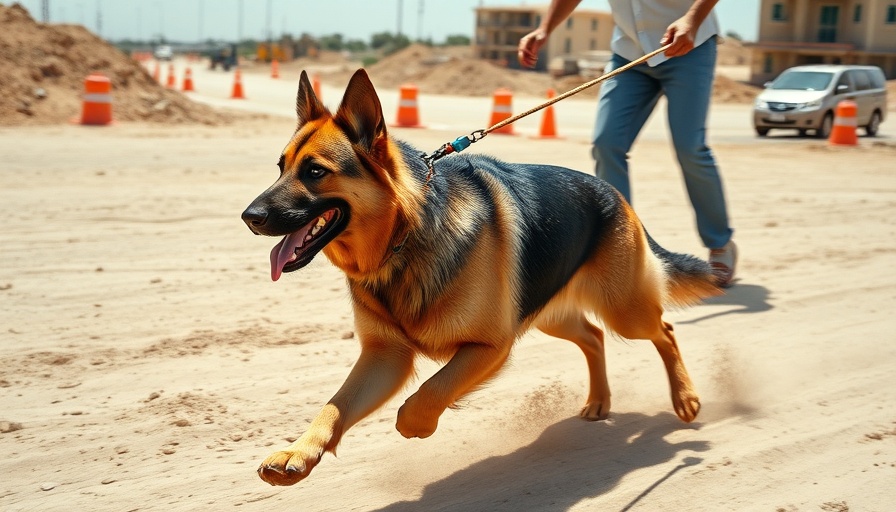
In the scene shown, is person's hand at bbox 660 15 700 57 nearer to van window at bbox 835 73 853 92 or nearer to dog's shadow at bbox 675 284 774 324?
dog's shadow at bbox 675 284 774 324

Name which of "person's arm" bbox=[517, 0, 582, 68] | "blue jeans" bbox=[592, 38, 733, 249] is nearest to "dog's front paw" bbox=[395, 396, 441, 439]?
"blue jeans" bbox=[592, 38, 733, 249]

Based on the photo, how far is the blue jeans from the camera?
5902 millimetres

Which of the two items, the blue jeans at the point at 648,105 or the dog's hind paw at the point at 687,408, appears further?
the blue jeans at the point at 648,105

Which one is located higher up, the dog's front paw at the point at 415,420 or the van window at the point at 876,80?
the van window at the point at 876,80

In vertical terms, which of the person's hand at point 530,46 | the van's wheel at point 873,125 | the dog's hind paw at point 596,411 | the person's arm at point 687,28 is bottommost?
the dog's hind paw at point 596,411

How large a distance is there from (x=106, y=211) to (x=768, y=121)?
650 inches

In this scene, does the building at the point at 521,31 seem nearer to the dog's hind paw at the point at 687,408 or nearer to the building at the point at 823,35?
the building at the point at 823,35

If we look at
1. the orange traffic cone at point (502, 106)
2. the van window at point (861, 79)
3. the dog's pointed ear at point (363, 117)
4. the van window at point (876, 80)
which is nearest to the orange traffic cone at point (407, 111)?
the orange traffic cone at point (502, 106)

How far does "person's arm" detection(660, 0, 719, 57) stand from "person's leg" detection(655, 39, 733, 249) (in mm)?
461

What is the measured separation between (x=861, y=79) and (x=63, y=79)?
1827 cm

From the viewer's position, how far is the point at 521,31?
3260 inches

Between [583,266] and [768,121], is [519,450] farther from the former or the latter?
[768,121]

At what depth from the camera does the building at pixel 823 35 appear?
167 ft

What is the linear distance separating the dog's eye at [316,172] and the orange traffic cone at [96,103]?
13.7 metres
